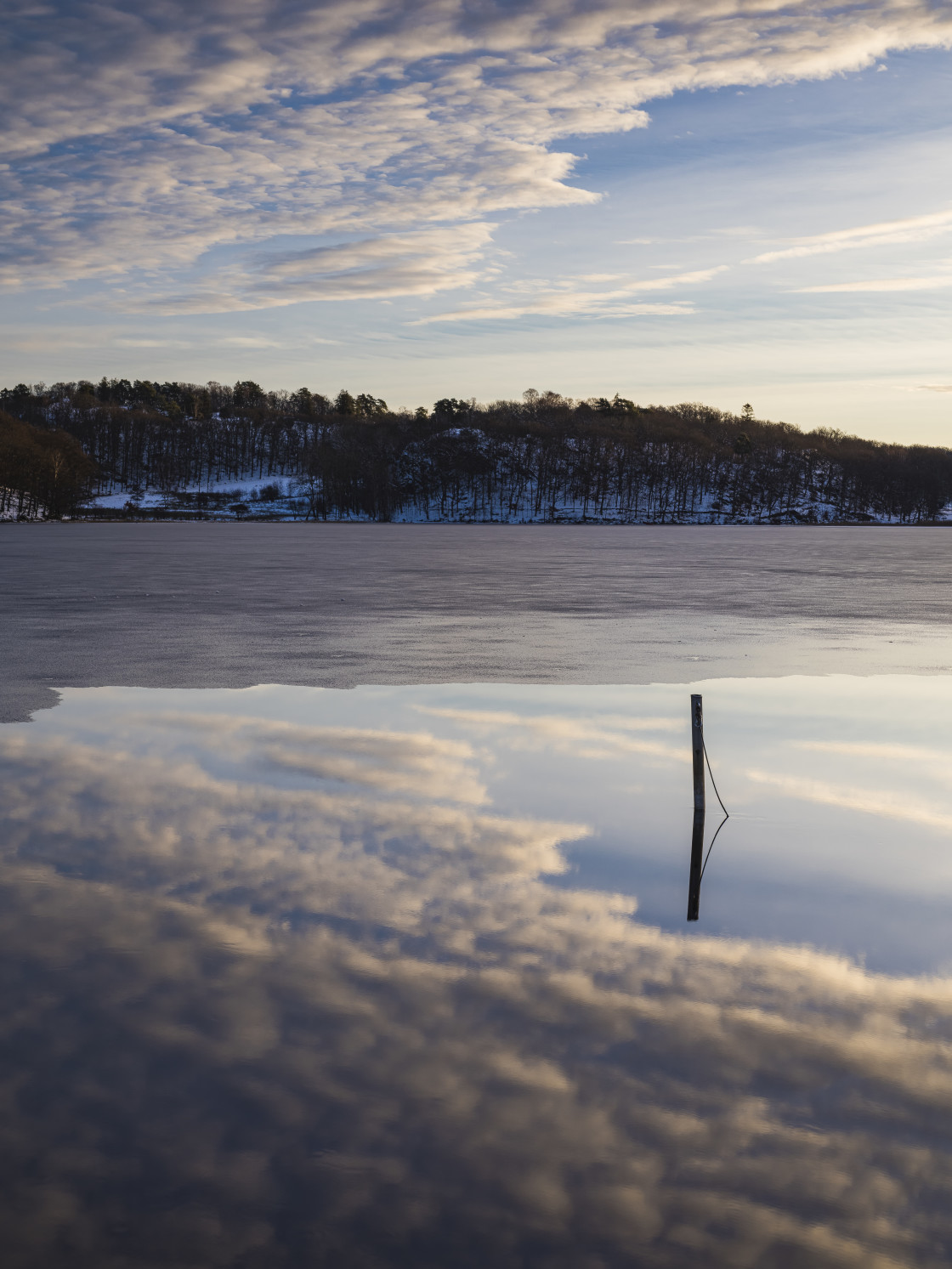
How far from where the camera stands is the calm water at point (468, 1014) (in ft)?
16.7

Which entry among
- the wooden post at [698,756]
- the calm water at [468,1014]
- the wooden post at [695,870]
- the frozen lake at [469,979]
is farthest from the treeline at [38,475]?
the wooden post at [695,870]

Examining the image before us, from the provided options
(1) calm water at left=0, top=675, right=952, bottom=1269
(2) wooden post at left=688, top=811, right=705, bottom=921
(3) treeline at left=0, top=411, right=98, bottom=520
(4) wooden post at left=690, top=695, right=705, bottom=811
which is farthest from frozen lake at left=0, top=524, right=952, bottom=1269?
(3) treeline at left=0, top=411, right=98, bottom=520

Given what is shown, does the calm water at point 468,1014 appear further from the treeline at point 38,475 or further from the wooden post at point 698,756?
the treeline at point 38,475

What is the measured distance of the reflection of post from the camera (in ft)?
29.3

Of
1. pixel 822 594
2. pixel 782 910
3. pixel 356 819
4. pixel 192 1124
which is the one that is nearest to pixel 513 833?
pixel 356 819

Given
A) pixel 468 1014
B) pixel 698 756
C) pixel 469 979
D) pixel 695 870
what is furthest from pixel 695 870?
pixel 468 1014

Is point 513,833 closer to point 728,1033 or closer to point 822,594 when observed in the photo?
point 728,1033

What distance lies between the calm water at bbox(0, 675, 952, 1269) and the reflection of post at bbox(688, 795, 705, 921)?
0.13 metres

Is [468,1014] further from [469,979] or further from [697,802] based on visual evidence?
[697,802]

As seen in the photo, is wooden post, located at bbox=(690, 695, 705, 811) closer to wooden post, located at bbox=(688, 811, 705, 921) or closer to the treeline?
wooden post, located at bbox=(688, 811, 705, 921)

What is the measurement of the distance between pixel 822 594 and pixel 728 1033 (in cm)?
3520

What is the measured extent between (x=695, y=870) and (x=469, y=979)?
103 inches

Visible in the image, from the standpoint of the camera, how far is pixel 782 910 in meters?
9.05

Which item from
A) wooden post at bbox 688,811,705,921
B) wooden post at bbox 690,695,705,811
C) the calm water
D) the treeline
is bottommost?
the calm water
